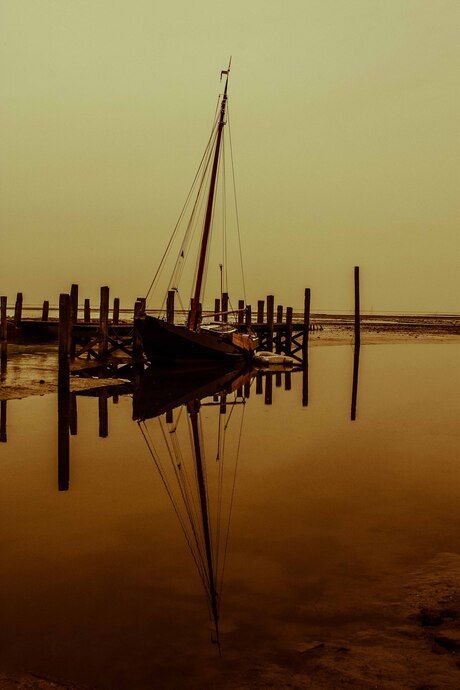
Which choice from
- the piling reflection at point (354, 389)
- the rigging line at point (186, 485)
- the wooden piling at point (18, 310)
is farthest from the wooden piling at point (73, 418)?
the wooden piling at point (18, 310)

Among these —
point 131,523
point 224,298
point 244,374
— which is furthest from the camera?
point 224,298

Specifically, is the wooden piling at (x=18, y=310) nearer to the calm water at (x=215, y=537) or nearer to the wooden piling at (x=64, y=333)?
the calm water at (x=215, y=537)

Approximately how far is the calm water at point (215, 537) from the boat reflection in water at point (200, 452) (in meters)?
0.07

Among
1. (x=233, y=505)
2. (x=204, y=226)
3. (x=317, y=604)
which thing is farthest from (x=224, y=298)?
(x=317, y=604)

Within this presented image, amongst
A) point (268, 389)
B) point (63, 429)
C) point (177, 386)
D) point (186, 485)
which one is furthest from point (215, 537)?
point (268, 389)

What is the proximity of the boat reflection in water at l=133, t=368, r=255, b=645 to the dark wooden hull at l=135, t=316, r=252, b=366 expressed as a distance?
149 inches

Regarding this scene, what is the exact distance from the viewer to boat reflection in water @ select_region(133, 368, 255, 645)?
6.68m

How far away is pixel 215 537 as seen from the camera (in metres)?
7.06

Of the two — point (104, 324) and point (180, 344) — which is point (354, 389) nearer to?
point (180, 344)

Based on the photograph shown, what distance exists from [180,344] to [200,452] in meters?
15.4

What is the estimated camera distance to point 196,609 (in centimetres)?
529

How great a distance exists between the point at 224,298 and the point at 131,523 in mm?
27695

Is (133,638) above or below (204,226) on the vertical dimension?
below

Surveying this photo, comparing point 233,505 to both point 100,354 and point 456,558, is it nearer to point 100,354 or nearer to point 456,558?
point 456,558
